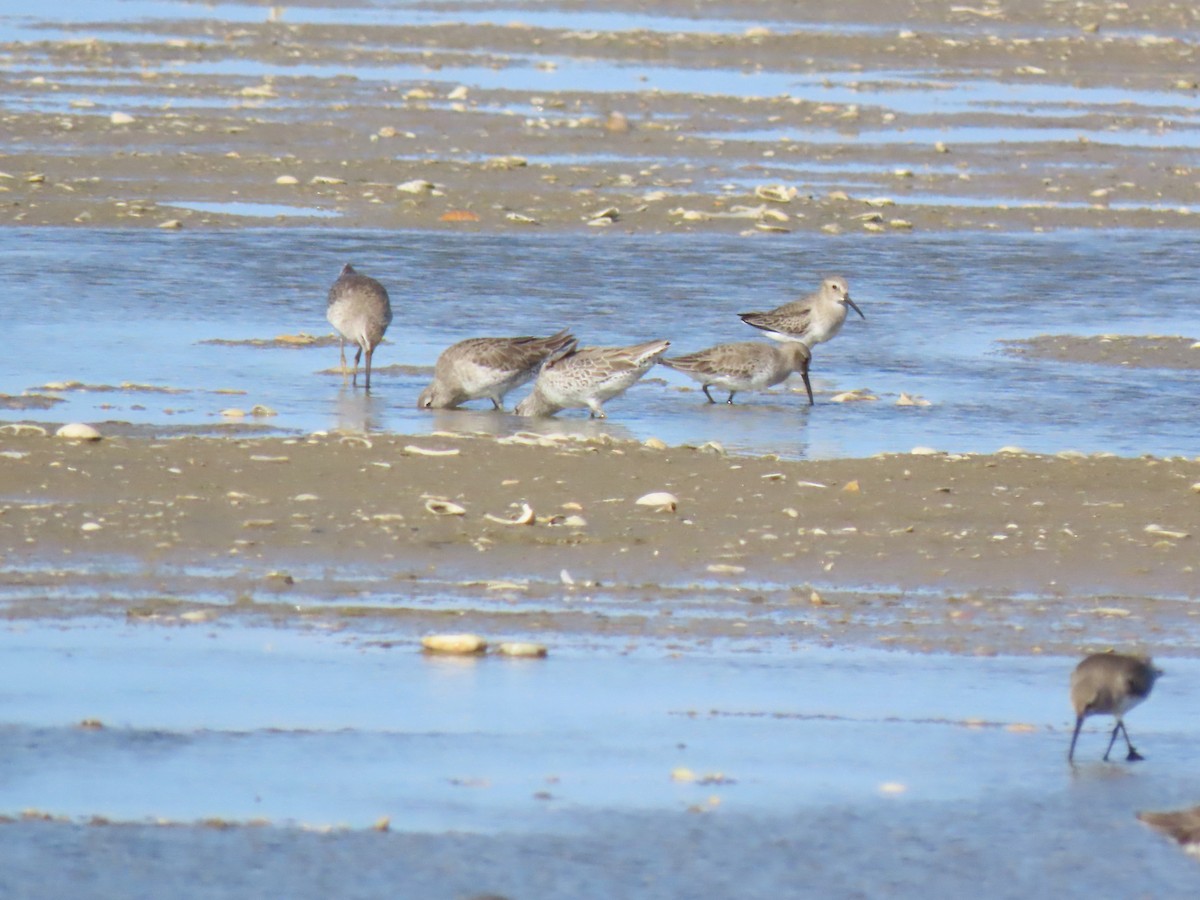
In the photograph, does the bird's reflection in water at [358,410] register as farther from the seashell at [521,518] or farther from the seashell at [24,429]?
the seashell at [521,518]

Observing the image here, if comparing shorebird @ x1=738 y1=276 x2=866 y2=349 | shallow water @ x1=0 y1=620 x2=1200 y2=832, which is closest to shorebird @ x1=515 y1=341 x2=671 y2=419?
shorebird @ x1=738 y1=276 x2=866 y2=349

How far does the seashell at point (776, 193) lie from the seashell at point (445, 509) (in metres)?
10.9

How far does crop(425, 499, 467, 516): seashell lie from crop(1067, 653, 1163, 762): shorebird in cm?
324

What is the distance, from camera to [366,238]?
17.5 metres

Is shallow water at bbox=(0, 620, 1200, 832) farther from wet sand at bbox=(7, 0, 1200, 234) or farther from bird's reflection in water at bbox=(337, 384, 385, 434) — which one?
wet sand at bbox=(7, 0, 1200, 234)

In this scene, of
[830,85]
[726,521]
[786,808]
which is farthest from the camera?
[830,85]

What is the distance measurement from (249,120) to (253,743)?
18.1m

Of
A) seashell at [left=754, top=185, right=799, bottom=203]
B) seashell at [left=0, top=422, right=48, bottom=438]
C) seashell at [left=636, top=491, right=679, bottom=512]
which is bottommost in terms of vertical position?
seashell at [left=754, top=185, right=799, bottom=203]

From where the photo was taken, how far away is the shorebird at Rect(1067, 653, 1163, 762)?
243 inches

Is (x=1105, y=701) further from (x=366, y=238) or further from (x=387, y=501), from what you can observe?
(x=366, y=238)

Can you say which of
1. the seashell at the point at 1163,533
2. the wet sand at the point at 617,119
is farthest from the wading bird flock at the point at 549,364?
the wet sand at the point at 617,119

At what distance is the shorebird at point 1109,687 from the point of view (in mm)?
6164

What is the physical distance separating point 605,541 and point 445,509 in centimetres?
72

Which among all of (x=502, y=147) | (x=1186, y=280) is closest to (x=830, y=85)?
(x=502, y=147)
